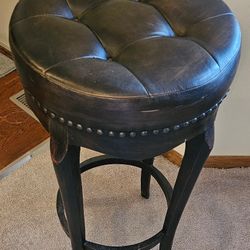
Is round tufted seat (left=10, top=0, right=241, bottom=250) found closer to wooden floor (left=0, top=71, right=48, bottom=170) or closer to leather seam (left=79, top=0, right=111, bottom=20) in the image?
leather seam (left=79, top=0, right=111, bottom=20)

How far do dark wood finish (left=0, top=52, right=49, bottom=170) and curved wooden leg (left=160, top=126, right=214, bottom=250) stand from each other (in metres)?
0.62

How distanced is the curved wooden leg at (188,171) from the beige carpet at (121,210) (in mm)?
232

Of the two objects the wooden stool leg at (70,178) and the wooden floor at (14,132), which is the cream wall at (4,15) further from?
the wooden stool leg at (70,178)

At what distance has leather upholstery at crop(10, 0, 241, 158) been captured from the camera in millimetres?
569

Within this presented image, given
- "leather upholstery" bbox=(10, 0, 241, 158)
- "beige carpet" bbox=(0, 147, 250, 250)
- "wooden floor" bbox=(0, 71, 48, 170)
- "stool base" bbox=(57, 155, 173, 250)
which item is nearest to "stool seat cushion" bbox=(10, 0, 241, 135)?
"leather upholstery" bbox=(10, 0, 241, 158)

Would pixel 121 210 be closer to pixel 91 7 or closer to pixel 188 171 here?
pixel 188 171

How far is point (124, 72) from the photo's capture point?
59 centimetres

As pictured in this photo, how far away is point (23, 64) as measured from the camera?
24.3 inches

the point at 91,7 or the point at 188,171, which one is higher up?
the point at 91,7

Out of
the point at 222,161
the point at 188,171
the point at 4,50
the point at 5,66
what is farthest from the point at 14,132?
the point at 188,171

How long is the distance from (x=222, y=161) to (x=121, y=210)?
364 millimetres

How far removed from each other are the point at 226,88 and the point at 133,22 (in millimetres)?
192

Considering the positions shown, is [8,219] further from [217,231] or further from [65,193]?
[217,231]

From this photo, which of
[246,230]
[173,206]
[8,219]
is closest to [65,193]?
[173,206]
